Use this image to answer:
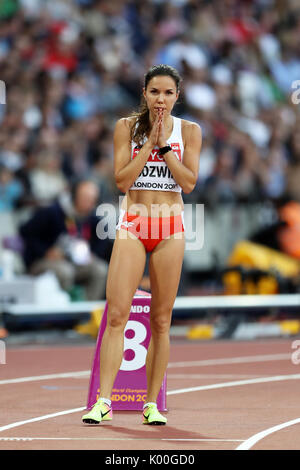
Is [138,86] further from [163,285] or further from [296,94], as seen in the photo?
[163,285]

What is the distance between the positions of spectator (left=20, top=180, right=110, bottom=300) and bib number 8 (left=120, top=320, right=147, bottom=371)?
635 cm

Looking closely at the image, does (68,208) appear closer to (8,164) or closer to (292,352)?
(8,164)

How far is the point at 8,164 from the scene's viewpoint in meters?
15.0

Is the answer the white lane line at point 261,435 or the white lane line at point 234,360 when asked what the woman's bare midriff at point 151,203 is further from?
the white lane line at point 234,360

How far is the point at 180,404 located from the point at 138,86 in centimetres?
1060

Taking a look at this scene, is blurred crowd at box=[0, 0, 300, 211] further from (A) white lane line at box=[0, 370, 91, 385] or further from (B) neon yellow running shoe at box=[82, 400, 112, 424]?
(B) neon yellow running shoe at box=[82, 400, 112, 424]

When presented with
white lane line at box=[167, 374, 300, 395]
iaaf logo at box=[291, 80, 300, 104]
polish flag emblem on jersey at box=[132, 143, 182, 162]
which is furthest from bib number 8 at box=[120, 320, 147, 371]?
iaaf logo at box=[291, 80, 300, 104]

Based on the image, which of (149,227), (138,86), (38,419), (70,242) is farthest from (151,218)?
(138,86)

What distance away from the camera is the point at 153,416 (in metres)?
6.92

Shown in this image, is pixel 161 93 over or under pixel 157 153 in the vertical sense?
over

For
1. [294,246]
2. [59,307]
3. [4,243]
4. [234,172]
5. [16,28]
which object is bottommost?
[59,307]

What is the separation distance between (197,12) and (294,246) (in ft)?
21.6

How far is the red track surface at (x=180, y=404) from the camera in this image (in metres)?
6.18

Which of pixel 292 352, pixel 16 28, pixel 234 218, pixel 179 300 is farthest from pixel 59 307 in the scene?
pixel 16 28
